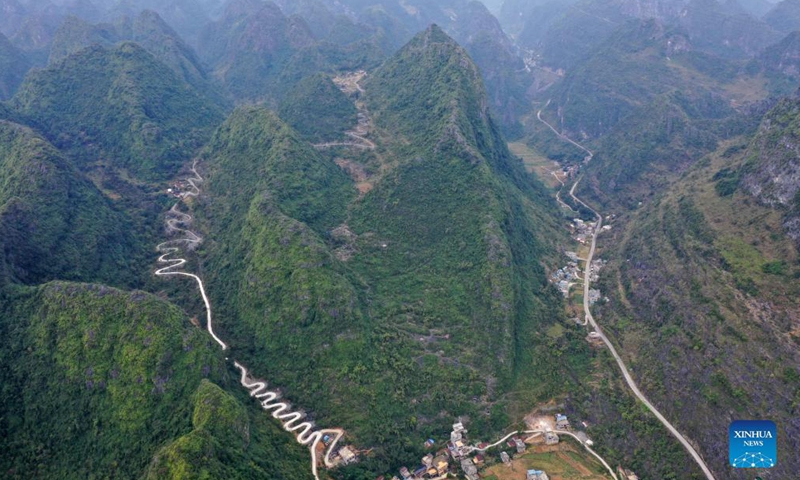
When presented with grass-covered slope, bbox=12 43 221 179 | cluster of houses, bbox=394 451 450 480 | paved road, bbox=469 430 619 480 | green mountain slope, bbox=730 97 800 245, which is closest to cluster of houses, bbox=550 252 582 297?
green mountain slope, bbox=730 97 800 245

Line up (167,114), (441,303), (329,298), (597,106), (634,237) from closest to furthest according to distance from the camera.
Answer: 1. (329,298)
2. (441,303)
3. (634,237)
4. (167,114)
5. (597,106)

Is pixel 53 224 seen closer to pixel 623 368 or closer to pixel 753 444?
pixel 623 368

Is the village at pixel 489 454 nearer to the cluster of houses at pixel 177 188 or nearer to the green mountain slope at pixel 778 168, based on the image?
the green mountain slope at pixel 778 168

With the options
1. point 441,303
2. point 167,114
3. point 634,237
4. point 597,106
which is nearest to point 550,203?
point 634,237

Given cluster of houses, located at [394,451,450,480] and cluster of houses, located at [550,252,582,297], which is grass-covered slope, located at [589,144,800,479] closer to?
cluster of houses, located at [550,252,582,297]

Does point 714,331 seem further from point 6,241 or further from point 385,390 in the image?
point 6,241

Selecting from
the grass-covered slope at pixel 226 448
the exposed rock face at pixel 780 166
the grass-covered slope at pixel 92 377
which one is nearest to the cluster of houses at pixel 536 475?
the grass-covered slope at pixel 226 448
